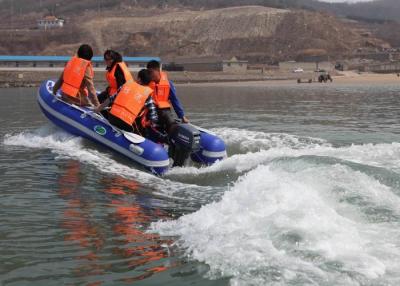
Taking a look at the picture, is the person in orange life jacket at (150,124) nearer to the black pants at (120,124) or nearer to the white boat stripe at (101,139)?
the black pants at (120,124)

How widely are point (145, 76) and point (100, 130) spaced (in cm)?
139

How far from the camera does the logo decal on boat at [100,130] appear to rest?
30.2 feet

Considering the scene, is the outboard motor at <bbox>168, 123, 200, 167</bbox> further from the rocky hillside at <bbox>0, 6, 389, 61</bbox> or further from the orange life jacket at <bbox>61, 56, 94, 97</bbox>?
the rocky hillside at <bbox>0, 6, 389, 61</bbox>

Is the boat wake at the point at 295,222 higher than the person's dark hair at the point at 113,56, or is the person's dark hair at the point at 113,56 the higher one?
the person's dark hair at the point at 113,56

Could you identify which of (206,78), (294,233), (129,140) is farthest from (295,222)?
(206,78)

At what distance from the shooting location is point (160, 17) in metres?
147

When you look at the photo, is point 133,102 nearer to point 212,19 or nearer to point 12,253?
point 12,253

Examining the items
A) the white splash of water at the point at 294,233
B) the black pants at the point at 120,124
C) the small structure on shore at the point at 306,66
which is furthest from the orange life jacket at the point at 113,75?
the small structure on shore at the point at 306,66

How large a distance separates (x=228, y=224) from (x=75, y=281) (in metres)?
1.43

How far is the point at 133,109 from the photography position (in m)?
8.67

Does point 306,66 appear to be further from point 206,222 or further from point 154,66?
point 206,222

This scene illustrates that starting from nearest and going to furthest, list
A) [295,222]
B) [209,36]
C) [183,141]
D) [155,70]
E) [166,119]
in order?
1. [295,222]
2. [183,141]
3. [155,70]
4. [166,119]
5. [209,36]

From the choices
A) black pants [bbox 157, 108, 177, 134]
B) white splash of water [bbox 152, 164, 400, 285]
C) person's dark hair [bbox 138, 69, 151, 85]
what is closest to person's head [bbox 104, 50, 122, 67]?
person's dark hair [bbox 138, 69, 151, 85]

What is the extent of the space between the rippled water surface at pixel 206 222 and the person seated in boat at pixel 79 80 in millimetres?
2085
